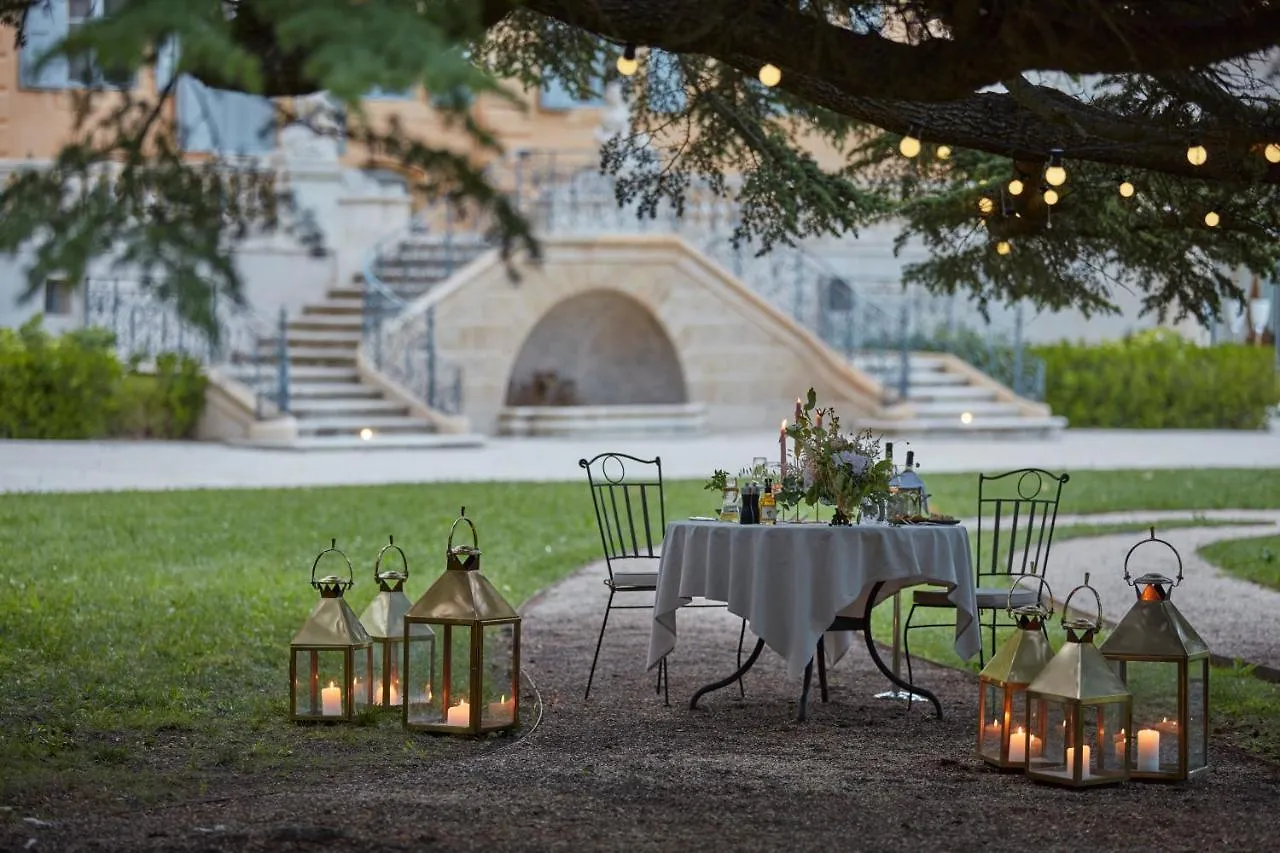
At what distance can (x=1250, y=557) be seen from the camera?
12352 millimetres

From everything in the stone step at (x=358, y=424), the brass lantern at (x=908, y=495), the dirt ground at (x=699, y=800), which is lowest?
the dirt ground at (x=699, y=800)

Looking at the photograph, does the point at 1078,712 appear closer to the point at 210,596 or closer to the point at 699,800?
the point at 699,800

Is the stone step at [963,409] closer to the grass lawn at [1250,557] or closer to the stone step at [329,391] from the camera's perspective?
the stone step at [329,391]

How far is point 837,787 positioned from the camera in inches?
240

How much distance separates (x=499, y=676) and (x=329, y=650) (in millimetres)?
1448

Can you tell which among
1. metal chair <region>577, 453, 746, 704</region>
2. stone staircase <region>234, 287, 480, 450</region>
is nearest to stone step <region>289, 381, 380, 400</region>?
stone staircase <region>234, 287, 480, 450</region>

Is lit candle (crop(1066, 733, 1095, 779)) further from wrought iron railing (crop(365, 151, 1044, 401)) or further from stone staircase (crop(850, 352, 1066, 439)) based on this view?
stone staircase (crop(850, 352, 1066, 439))

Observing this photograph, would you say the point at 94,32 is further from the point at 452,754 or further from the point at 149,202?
the point at 452,754

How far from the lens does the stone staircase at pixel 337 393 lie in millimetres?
20281

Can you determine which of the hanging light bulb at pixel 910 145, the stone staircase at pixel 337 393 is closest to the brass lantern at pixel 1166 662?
the hanging light bulb at pixel 910 145

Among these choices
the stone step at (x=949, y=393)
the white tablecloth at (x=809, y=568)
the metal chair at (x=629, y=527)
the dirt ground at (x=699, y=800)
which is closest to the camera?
the dirt ground at (x=699, y=800)

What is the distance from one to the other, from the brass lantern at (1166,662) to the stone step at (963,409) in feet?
55.9

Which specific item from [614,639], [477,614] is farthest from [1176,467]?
[477,614]

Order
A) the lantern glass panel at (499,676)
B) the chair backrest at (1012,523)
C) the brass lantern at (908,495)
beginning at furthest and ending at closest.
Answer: the chair backrest at (1012,523)
the brass lantern at (908,495)
the lantern glass panel at (499,676)
